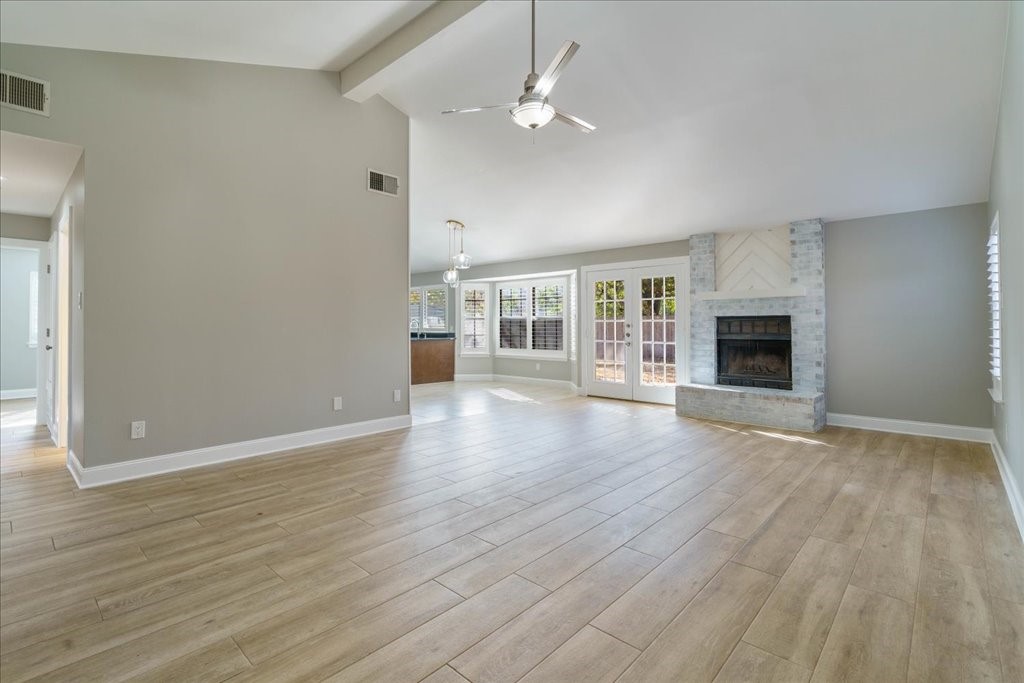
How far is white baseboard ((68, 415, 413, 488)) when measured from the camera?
11.1 ft

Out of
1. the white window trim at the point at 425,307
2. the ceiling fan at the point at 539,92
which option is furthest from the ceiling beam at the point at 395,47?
the white window trim at the point at 425,307

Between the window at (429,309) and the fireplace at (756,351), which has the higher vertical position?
the window at (429,309)

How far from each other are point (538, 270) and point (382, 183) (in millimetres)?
4400

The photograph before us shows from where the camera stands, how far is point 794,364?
5828 mm

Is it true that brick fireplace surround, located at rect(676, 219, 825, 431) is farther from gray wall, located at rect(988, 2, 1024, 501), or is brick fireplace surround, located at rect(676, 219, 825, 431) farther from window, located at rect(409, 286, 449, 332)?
window, located at rect(409, 286, 449, 332)

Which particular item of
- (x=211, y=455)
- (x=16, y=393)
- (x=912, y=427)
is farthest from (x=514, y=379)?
(x=16, y=393)

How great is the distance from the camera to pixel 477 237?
8.20m

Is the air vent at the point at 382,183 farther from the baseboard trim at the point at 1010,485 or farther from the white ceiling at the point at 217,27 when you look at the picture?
the baseboard trim at the point at 1010,485

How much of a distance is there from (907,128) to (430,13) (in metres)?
4.07

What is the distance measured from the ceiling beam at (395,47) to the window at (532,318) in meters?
5.49

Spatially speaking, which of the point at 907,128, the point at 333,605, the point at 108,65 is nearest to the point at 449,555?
the point at 333,605

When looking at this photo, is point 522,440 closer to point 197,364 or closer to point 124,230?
point 197,364

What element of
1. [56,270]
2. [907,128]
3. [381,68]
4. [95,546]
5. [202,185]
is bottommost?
[95,546]

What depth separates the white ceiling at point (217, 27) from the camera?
2.96m
